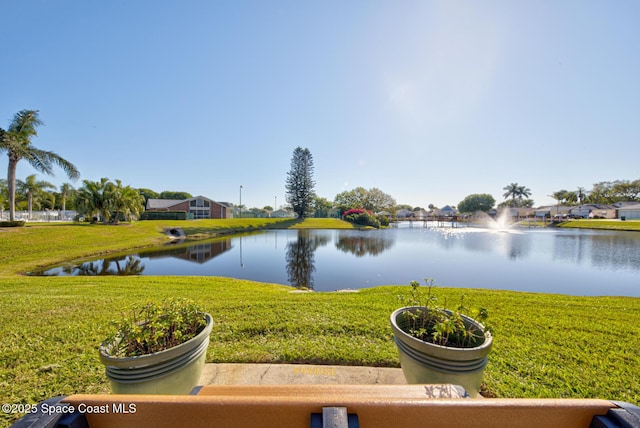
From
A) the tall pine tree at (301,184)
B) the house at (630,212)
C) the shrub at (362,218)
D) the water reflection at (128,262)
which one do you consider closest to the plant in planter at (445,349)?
the water reflection at (128,262)

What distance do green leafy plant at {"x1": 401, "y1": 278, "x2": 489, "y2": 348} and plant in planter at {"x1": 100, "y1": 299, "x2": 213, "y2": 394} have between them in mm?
1722

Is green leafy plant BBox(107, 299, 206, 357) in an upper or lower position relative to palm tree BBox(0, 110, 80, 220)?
lower

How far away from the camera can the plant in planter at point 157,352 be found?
59.1 inches

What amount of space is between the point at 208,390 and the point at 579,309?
20.1 feet

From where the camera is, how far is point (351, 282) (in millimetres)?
8164

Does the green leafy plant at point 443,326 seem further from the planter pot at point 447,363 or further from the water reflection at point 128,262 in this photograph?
the water reflection at point 128,262

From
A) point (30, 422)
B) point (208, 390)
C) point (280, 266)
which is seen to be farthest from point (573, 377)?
point (280, 266)

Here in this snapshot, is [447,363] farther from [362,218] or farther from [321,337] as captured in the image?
[362,218]

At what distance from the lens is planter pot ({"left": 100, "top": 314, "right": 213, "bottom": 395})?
1493 mm

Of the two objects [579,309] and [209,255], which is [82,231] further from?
[579,309]

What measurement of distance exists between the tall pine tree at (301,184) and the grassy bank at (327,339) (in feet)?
126

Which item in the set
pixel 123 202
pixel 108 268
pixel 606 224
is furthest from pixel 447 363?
pixel 606 224

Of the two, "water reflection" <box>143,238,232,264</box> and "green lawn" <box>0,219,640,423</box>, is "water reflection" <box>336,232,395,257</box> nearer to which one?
"water reflection" <box>143,238,232,264</box>

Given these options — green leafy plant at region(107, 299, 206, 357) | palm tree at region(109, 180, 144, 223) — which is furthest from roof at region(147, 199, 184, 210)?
green leafy plant at region(107, 299, 206, 357)
